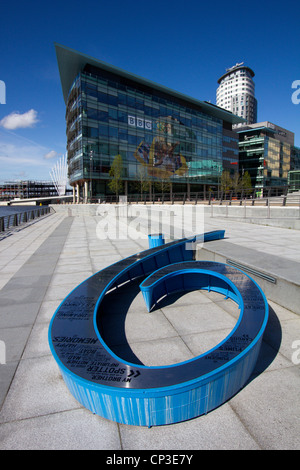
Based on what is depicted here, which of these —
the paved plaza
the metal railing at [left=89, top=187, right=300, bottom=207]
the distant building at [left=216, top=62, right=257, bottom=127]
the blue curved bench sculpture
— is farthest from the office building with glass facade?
the distant building at [left=216, top=62, right=257, bottom=127]

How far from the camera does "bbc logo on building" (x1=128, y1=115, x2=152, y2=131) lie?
60.7 meters

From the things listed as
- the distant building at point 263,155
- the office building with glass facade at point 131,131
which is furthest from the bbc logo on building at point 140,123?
the distant building at point 263,155

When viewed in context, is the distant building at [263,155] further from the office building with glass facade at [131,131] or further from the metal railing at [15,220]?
the metal railing at [15,220]

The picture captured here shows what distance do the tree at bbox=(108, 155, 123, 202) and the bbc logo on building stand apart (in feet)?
34.5

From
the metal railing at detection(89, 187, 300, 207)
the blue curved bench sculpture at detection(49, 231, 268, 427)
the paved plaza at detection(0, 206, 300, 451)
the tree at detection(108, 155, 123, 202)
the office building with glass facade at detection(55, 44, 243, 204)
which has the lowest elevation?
the paved plaza at detection(0, 206, 300, 451)

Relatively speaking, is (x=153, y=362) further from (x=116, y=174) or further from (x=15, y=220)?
(x=116, y=174)

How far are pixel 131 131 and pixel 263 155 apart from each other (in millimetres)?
64350

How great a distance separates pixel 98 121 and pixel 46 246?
5197 cm

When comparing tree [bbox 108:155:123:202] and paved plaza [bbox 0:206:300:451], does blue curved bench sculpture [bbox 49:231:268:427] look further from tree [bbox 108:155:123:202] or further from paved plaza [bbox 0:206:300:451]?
tree [bbox 108:155:123:202]

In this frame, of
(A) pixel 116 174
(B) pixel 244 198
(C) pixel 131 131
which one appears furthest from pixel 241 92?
(B) pixel 244 198

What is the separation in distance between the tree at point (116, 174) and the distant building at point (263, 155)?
6133cm

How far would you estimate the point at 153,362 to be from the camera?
3092 mm

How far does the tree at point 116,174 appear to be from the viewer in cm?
5691
